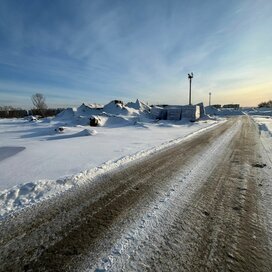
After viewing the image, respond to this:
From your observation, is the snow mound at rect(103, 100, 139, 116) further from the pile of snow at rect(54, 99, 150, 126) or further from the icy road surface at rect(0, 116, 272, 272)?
the icy road surface at rect(0, 116, 272, 272)

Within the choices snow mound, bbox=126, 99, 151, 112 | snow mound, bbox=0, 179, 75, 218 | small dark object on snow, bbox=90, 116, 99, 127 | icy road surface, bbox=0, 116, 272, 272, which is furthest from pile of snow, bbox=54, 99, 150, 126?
icy road surface, bbox=0, 116, 272, 272

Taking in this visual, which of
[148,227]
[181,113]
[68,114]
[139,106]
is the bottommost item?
[68,114]

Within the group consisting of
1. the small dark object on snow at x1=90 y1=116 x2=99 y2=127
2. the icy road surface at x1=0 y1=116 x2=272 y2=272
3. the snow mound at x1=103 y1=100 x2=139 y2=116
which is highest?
the snow mound at x1=103 y1=100 x2=139 y2=116

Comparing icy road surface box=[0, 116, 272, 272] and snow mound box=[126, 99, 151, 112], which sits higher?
snow mound box=[126, 99, 151, 112]

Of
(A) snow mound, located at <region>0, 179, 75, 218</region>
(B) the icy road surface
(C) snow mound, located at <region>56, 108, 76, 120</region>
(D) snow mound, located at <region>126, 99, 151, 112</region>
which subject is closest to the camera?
(B) the icy road surface

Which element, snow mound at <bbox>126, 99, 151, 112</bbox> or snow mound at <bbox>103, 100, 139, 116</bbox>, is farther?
snow mound at <bbox>126, 99, 151, 112</bbox>

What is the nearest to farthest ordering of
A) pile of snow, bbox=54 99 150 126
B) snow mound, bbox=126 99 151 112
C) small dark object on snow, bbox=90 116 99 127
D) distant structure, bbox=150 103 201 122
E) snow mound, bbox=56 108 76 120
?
small dark object on snow, bbox=90 116 99 127 → pile of snow, bbox=54 99 150 126 → distant structure, bbox=150 103 201 122 → snow mound, bbox=56 108 76 120 → snow mound, bbox=126 99 151 112

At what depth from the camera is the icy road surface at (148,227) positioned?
2.51m

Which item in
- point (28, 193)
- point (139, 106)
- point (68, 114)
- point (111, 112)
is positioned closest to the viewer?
point (28, 193)

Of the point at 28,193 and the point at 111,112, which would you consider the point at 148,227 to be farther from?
the point at 111,112

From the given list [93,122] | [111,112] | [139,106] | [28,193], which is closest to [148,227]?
[28,193]

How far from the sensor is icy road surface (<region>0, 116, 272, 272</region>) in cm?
251

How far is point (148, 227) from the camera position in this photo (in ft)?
10.7

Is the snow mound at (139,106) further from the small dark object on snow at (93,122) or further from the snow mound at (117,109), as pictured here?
the small dark object on snow at (93,122)
